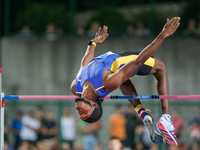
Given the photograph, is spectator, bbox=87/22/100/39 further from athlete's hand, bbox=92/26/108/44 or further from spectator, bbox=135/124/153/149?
athlete's hand, bbox=92/26/108/44

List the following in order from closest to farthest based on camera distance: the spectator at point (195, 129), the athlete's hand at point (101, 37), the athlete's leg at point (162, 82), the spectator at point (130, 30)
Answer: the athlete's leg at point (162, 82), the athlete's hand at point (101, 37), the spectator at point (195, 129), the spectator at point (130, 30)

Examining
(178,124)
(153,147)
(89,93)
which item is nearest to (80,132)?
(153,147)

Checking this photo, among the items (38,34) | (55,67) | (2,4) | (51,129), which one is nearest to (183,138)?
(51,129)

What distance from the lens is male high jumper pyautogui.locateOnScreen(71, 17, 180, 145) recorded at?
199 inches

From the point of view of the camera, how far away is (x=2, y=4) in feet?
38.3

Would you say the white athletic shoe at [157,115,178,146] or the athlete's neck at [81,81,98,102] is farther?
the white athletic shoe at [157,115,178,146]

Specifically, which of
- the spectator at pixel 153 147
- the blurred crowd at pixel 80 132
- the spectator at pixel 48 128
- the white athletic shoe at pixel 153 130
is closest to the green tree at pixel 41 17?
the blurred crowd at pixel 80 132

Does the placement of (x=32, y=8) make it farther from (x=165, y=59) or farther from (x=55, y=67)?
(x=165, y=59)

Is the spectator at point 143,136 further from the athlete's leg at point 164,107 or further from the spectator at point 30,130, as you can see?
the athlete's leg at point 164,107

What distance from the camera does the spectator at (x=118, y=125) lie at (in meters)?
9.67

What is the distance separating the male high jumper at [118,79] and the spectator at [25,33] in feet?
18.8

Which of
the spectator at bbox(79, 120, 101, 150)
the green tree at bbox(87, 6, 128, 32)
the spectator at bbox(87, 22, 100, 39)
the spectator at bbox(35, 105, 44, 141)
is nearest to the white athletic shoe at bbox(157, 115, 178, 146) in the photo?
the spectator at bbox(79, 120, 101, 150)

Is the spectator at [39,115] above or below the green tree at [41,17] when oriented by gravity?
below

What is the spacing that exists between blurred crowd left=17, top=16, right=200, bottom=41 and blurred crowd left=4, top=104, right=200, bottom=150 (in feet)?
6.69
